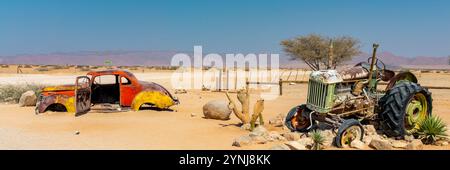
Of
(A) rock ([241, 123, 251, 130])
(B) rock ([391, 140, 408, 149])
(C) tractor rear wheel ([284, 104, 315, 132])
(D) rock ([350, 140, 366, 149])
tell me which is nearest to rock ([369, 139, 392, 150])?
(D) rock ([350, 140, 366, 149])

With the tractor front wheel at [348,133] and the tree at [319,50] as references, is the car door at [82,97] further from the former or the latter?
the tree at [319,50]

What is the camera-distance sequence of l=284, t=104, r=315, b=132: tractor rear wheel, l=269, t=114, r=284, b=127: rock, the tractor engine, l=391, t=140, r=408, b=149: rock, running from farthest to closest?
l=269, t=114, r=284, b=127: rock
l=284, t=104, r=315, b=132: tractor rear wheel
the tractor engine
l=391, t=140, r=408, b=149: rock

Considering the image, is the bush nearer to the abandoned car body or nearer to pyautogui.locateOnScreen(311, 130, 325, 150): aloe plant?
the abandoned car body

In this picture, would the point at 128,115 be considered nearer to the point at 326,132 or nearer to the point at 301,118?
the point at 301,118

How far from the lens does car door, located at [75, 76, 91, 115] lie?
45.6 feet

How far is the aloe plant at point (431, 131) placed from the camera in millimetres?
9160

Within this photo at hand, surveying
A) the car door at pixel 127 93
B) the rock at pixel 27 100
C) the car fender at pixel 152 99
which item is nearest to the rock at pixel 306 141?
the car fender at pixel 152 99

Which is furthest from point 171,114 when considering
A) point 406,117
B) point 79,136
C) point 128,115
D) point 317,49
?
point 317,49

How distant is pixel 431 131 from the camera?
917 cm

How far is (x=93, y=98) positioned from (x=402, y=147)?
36.2ft

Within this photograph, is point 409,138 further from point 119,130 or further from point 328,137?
point 119,130
